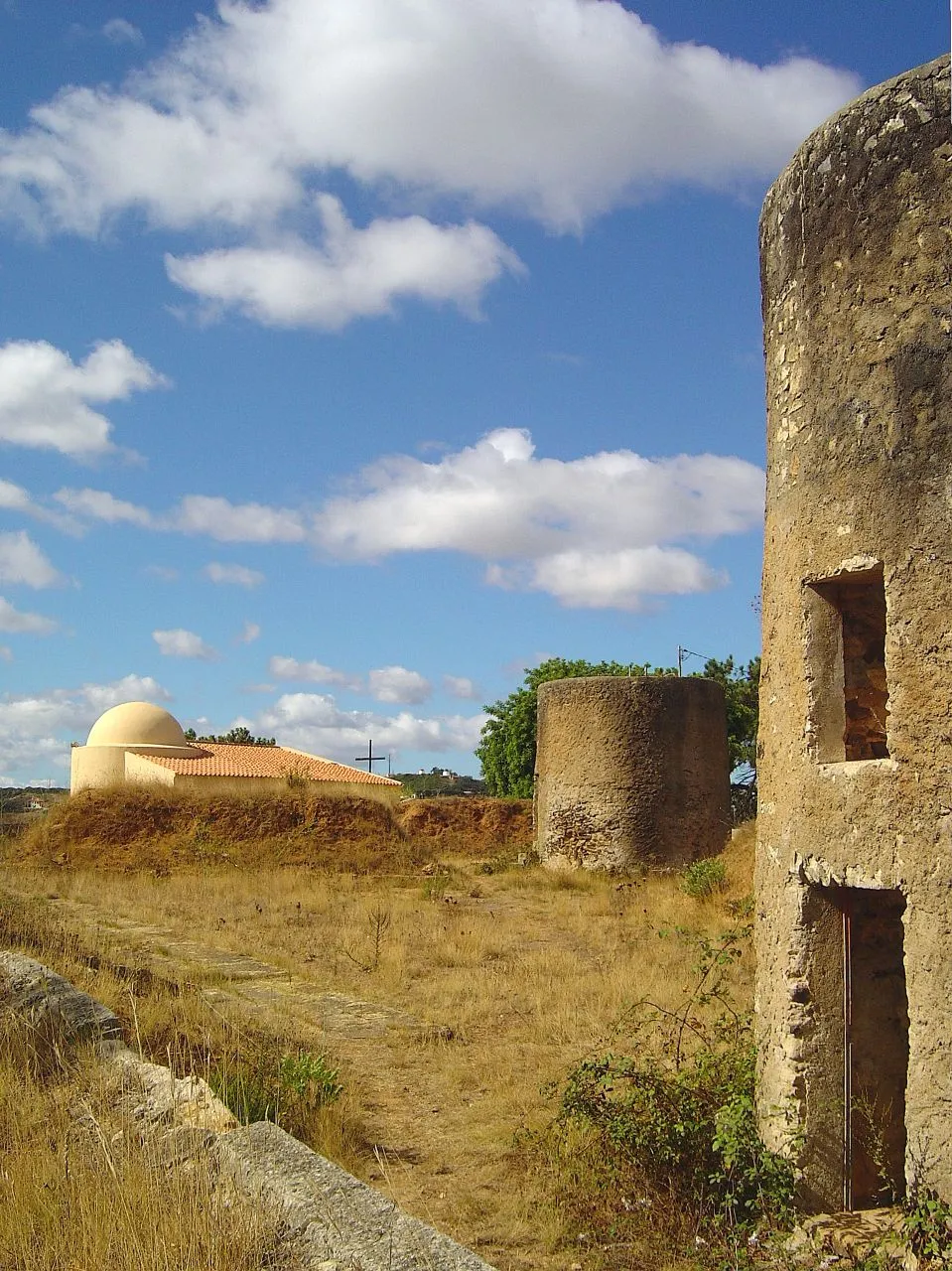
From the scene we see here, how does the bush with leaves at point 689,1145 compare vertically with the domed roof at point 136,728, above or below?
below

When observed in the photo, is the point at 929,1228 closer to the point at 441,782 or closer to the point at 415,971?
the point at 415,971

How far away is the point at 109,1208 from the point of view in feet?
12.5

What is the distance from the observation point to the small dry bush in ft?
11.7

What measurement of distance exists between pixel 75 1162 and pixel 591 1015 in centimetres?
471

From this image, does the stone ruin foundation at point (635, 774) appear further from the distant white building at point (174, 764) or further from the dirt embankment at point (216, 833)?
the distant white building at point (174, 764)

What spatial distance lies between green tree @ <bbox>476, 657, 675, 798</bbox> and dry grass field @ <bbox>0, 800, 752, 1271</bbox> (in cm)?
1454

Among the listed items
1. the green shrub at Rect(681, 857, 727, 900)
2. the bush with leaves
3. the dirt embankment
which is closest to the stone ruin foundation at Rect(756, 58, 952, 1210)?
the bush with leaves

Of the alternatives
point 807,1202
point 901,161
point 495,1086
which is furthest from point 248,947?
point 901,161

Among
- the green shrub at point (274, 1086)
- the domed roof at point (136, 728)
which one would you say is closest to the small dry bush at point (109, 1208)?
the green shrub at point (274, 1086)

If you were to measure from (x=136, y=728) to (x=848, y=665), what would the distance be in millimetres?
28896

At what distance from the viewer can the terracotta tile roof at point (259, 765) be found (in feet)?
94.5

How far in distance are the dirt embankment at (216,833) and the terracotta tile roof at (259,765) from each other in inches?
188

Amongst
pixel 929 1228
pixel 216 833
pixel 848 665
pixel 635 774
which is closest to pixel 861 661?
pixel 848 665

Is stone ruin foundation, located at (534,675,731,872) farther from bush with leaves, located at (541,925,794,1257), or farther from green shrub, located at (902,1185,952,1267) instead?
green shrub, located at (902,1185,952,1267)
